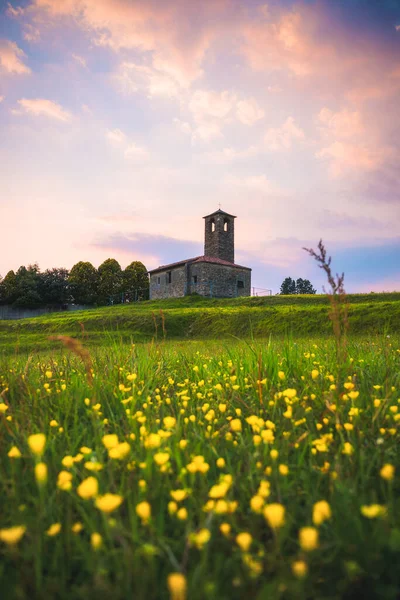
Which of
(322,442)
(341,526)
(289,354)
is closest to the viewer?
(341,526)

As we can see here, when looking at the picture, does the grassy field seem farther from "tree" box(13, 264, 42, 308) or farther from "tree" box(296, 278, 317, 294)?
"tree" box(296, 278, 317, 294)

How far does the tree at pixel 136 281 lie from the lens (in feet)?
198

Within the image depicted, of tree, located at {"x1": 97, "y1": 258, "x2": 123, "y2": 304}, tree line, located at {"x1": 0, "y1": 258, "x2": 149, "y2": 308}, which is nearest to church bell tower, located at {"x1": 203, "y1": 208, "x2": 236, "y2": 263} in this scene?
tree line, located at {"x1": 0, "y1": 258, "x2": 149, "y2": 308}

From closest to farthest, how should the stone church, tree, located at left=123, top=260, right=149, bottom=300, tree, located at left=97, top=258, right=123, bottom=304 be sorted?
the stone church, tree, located at left=97, top=258, right=123, bottom=304, tree, located at left=123, top=260, right=149, bottom=300

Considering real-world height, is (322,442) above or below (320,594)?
above

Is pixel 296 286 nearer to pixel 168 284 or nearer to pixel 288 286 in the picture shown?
pixel 288 286

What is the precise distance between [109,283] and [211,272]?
21.2 metres

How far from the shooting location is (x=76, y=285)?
58.6 m

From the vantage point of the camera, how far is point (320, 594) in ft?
3.92

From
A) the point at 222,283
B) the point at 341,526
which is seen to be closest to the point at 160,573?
the point at 341,526

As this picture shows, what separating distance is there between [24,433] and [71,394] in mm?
1062

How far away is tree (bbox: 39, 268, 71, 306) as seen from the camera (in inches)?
2210

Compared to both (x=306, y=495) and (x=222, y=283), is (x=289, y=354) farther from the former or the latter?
(x=222, y=283)

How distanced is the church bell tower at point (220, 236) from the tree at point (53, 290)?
22314 mm
